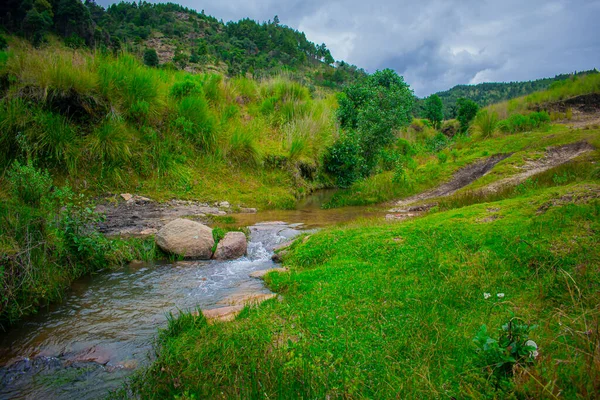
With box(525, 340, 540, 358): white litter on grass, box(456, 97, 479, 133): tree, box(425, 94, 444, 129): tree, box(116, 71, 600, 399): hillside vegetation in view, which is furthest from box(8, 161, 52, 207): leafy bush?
box(425, 94, 444, 129): tree

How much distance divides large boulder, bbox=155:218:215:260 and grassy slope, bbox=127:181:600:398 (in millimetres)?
2012

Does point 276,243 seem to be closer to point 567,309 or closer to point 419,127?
point 567,309

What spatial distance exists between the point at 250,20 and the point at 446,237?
112773 mm

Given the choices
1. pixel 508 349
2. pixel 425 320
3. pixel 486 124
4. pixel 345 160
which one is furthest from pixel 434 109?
pixel 508 349

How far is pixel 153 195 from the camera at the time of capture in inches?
365

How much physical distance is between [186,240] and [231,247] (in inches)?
33.1

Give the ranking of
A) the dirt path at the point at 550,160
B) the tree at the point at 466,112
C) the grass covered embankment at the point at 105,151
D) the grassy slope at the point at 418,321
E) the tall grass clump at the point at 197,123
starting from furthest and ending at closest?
the tree at the point at 466,112
the tall grass clump at the point at 197,123
the dirt path at the point at 550,160
the grass covered embankment at the point at 105,151
the grassy slope at the point at 418,321

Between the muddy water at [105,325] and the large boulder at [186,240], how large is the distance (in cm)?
29

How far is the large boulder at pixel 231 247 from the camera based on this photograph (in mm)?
6029

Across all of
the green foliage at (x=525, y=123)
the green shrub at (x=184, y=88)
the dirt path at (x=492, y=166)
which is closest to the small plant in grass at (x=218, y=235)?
the dirt path at (x=492, y=166)

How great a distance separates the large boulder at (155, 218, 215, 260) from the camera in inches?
231

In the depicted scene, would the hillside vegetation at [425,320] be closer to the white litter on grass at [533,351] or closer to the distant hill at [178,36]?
the white litter on grass at [533,351]

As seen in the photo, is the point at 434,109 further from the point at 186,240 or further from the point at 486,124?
the point at 186,240

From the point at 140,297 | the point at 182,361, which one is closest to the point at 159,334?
the point at 182,361
